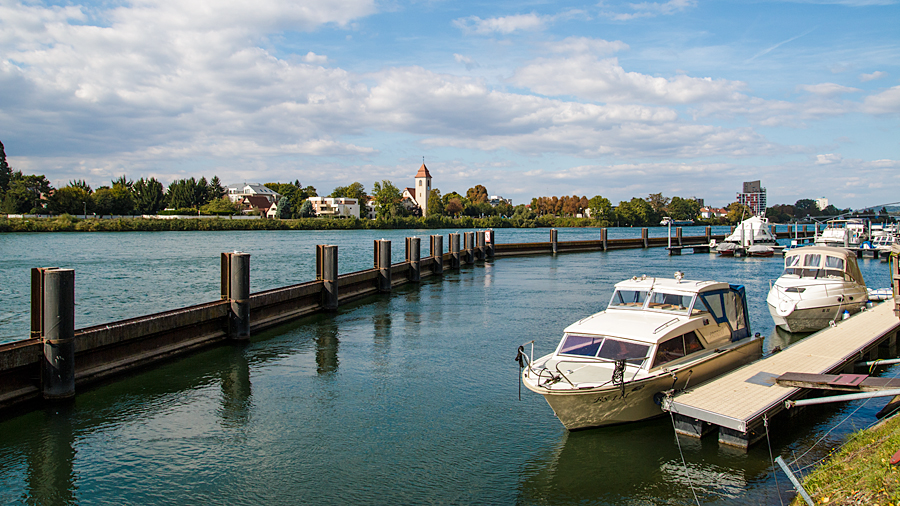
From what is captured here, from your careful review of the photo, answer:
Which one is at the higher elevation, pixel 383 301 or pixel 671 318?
pixel 671 318

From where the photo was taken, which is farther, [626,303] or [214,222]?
[214,222]

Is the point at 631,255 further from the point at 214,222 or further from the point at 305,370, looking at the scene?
the point at 214,222

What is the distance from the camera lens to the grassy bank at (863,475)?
6004 mm


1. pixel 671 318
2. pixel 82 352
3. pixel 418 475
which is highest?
pixel 671 318

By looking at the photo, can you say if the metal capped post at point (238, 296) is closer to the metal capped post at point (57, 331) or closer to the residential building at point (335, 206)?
the metal capped post at point (57, 331)

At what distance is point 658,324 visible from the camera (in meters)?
11.2

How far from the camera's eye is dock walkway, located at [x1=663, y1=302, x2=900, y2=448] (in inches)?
371

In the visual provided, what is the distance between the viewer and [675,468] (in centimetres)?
928

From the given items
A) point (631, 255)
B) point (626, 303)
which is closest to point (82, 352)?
point (626, 303)

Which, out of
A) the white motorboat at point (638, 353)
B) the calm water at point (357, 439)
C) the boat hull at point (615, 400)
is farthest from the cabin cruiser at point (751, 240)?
the boat hull at point (615, 400)

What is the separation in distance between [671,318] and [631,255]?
54945mm

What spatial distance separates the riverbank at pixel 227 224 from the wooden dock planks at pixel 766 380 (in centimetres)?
12392

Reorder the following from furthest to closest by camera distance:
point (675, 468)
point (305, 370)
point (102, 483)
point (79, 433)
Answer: point (305, 370)
point (79, 433)
point (675, 468)
point (102, 483)

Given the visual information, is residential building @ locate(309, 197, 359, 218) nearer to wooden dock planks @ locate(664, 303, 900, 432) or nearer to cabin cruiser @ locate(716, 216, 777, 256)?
cabin cruiser @ locate(716, 216, 777, 256)
